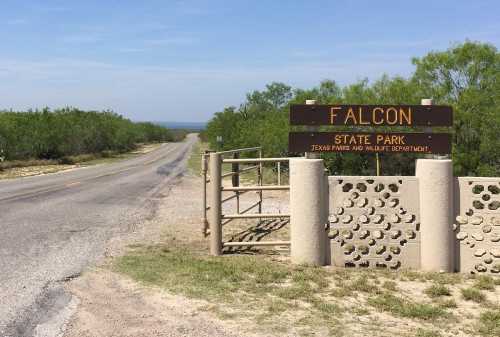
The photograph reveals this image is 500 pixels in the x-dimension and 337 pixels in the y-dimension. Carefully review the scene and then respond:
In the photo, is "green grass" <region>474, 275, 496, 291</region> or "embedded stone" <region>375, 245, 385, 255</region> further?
"embedded stone" <region>375, 245, 385, 255</region>

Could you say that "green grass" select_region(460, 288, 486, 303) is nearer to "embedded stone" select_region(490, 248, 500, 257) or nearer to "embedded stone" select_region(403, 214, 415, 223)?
"embedded stone" select_region(490, 248, 500, 257)

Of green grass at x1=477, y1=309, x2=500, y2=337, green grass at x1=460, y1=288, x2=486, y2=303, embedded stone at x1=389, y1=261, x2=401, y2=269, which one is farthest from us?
embedded stone at x1=389, y1=261, x2=401, y2=269

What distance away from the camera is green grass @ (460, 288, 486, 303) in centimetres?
611

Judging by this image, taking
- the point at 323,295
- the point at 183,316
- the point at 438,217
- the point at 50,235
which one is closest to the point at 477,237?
the point at 438,217

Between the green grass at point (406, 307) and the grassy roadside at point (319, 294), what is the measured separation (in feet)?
0.04

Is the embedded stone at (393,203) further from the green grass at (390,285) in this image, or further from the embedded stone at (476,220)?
the green grass at (390,285)

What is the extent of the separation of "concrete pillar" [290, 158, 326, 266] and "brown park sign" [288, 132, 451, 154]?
0.39 meters

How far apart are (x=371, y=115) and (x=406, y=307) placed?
11.2ft

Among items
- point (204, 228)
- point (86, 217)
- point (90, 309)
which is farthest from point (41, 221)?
point (90, 309)

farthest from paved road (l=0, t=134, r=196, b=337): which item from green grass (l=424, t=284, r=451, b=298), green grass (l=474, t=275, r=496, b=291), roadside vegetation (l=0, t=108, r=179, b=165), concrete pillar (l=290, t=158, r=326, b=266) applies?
roadside vegetation (l=0, t=108, r=179, b=165)

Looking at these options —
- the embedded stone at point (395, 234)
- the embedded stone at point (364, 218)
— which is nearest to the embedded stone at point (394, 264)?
the embedded stone at point (395, 234)

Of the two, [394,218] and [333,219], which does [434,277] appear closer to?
[394,218]

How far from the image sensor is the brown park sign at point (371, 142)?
7.90m

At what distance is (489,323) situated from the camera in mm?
5270
